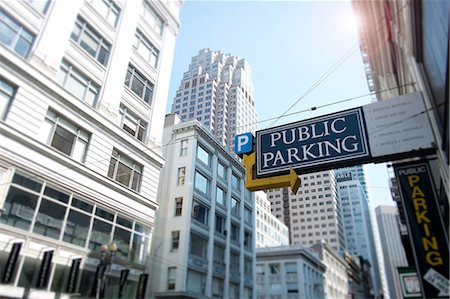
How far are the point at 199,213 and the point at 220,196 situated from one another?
5246mm

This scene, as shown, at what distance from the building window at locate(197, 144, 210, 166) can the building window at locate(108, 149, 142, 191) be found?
1594cm

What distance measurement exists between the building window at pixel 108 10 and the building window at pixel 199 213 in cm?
1905

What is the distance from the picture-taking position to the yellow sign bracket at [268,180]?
29.3 feet

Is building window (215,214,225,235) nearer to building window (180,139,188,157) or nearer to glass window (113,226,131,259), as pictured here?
building window (180,139,188,157)

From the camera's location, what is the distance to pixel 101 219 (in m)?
17.8

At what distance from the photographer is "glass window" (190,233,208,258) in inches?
1302

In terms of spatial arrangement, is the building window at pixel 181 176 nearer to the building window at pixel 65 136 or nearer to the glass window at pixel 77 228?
the building window at pixel 65 136

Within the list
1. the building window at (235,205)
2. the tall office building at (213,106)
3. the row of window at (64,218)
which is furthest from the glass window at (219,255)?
the row of window at (64,218)

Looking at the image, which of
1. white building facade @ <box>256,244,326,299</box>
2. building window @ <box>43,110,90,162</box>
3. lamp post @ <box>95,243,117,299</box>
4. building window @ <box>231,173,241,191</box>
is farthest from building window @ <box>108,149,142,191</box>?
white building facade @ <box>256,244,326,299</box>

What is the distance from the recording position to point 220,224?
38.6 metres

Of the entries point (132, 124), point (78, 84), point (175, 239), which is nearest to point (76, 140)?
point (78, 84)

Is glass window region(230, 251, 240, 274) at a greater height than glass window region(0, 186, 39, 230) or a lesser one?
greater

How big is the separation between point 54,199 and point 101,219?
→ 9.67 feet

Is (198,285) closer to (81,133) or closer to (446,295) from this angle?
(81,133)
